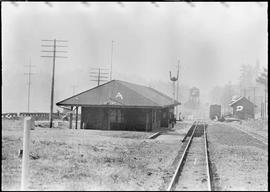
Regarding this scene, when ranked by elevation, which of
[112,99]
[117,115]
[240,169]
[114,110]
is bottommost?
[240,169]

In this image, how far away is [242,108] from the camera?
7538 cm

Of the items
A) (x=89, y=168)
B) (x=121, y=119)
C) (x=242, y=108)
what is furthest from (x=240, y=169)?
(x=242, y=108)

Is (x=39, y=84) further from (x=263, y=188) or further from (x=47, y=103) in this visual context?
(x=263, y=188)

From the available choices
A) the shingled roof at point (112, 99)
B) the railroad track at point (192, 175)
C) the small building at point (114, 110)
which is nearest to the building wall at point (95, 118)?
the small building at point (114, 110)

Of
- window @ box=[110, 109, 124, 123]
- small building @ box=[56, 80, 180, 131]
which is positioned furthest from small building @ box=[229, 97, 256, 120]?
window @ box=[110, 109, 124, 123]

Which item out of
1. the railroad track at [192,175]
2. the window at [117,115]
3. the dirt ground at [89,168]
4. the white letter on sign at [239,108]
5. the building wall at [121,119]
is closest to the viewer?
the dirt ground at [89,168]

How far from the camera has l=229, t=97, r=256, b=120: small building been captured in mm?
75000

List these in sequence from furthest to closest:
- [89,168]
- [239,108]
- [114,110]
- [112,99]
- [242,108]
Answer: [239,108]
[242,108]
[114,110]
[112,99]
[89,168]

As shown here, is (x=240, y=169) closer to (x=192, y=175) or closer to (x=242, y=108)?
(x=192, y=175)

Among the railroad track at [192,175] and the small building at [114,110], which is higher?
the small building at [114,110]

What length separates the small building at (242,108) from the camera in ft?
246

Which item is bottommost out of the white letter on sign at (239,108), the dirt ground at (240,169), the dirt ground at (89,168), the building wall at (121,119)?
the dirt ground at (240,169)

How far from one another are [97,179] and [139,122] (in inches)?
869

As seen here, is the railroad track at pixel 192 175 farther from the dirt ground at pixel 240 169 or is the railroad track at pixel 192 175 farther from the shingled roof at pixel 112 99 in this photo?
the shingled roof at pixel 112 99
